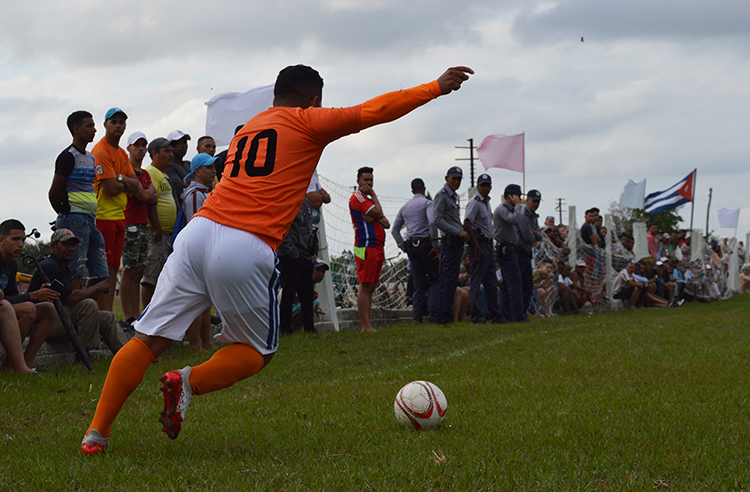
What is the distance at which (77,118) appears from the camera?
23.5 ft

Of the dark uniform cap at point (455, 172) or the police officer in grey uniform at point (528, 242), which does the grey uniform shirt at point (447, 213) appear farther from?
the police officer in grey uniform at point (528, 242)

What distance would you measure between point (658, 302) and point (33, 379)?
18.7 metres

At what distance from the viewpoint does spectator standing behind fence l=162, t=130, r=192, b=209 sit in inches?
352

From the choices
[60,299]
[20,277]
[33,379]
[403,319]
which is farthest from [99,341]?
[403,319]

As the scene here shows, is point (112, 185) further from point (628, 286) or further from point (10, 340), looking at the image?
point (628, 286)

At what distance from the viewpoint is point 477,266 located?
41.8ft

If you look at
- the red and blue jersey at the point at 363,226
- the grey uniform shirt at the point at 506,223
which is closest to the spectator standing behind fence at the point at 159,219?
the red and blue jersey at the point at 363,226

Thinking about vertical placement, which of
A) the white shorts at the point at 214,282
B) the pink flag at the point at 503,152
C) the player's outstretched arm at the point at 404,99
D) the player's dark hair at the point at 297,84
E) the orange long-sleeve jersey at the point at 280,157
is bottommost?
the white shorts at the point at 214,282

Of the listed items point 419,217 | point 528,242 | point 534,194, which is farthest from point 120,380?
point 534,194

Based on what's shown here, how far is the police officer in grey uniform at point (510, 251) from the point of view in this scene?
43.0 feet

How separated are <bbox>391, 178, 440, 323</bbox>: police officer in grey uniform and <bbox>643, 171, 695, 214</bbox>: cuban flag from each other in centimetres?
1780

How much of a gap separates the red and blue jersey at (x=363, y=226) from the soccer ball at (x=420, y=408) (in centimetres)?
617

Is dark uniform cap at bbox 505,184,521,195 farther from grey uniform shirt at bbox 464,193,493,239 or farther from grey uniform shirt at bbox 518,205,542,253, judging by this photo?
grey uniform shirt at bbox 464,193,493,239

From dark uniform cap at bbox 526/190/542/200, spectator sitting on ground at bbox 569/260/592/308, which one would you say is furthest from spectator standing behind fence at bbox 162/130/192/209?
spectator sitting on ground at bbox 569/260/592/308
